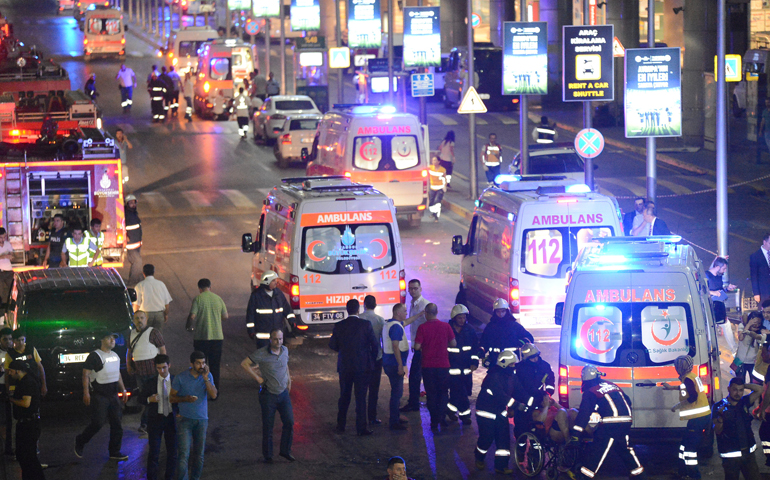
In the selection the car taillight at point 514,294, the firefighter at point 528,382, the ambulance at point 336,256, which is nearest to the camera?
the firefighter at point 528,382

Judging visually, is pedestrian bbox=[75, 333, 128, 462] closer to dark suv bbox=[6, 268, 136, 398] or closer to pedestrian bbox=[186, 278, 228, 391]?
dark suv bbox=[6, 268, 136, 398]

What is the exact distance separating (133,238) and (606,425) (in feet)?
37.2

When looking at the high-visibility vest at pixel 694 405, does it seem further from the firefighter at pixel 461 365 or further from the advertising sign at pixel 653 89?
the advertising sign at pixel 653 89

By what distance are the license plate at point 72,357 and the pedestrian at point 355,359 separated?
3097mm

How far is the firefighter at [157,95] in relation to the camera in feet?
137

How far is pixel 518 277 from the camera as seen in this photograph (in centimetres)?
1471

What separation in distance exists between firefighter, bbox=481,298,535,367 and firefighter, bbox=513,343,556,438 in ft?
3.37

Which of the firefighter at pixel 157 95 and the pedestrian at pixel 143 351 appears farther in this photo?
the firefighter at pixel 157 95

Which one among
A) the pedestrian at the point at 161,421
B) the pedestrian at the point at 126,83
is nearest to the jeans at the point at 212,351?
the pedestrian at the point at 161,421

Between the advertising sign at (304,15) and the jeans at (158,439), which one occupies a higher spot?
the advertising sign at (304,15)

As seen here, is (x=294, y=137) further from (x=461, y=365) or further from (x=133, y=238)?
(x=461, y=365)

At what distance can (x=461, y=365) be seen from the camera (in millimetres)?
12164

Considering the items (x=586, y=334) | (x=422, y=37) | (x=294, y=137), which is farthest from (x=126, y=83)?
(x=586, y=334)

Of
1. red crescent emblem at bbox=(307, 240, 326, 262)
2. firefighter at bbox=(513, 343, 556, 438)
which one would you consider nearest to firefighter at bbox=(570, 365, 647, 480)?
firefighter at bbox=(513, 343, 556, 438)
